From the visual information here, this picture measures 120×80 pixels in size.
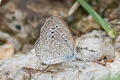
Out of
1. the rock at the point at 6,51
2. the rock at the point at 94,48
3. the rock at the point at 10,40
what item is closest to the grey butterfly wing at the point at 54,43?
the rock at the point at 94,48

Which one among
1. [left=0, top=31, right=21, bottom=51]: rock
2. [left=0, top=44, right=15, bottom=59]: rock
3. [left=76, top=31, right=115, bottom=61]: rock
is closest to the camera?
[left=76, top=31, right=115, bottom=61]: rock

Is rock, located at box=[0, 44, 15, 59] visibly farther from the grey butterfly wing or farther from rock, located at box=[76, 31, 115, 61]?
the grey butterfly wing

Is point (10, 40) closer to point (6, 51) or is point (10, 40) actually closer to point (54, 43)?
point (6, 51)

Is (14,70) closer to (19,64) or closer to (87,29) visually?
(19,64)

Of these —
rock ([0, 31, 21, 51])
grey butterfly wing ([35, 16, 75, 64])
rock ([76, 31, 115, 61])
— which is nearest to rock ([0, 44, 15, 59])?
rock ([0, 31, 21, 51])

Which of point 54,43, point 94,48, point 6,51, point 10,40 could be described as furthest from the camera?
point 10,40

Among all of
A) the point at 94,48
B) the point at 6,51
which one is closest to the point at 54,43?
the point at 94,48
